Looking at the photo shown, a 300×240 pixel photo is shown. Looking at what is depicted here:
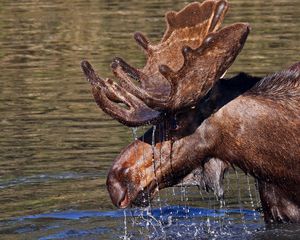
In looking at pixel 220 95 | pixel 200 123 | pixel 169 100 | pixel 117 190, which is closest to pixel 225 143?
pixel 200 123

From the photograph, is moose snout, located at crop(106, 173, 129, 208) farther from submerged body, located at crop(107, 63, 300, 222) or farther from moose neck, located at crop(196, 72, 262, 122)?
moose neck, located at crop(196, 72, 262, 122)

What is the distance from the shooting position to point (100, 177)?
10750 millimetres

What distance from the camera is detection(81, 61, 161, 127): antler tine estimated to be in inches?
286

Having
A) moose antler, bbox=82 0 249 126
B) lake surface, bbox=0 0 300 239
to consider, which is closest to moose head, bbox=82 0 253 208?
moose antler, bbox=82 0 249 126

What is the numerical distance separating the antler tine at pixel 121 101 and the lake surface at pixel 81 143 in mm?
1546

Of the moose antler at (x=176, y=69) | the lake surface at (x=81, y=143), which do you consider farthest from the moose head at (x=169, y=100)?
the lake surface at (x=81, y=143)

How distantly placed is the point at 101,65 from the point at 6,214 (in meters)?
7.94

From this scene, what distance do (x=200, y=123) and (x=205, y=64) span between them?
0.54 metres

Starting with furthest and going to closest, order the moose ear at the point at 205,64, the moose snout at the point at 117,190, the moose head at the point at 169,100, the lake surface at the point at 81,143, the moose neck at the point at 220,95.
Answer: the lake surface at the point at 81,143 < the moose snout at the point at 117,190 < the moose neck at the point at 220,95 < the moose head at the point at 169,100 < the moose ear at the point at 205,64

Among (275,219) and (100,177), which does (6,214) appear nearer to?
(100,177)

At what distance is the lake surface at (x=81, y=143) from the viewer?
9.17 m

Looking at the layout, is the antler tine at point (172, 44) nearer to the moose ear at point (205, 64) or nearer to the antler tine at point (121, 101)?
the antler tine at point (121, 101)

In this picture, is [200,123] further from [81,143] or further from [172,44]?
[81,143]

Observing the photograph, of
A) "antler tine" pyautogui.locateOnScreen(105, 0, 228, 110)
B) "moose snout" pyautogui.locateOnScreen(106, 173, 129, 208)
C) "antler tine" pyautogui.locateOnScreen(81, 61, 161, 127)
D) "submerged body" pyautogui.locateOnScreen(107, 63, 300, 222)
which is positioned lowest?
"moose snout" pyautogui.locateOnScreen(106, 173, 129, 208)
